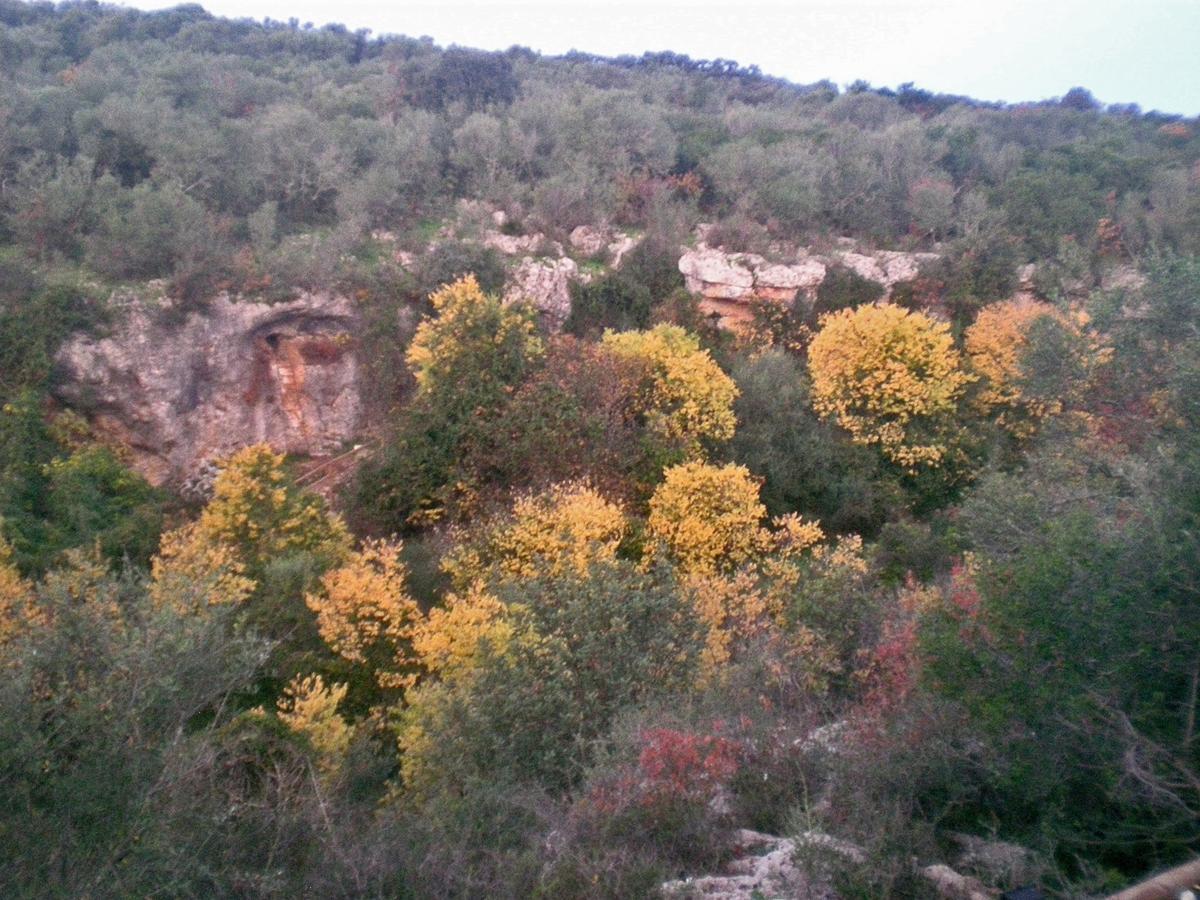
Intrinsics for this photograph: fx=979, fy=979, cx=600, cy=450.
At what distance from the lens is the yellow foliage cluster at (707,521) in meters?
16.9

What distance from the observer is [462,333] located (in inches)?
803

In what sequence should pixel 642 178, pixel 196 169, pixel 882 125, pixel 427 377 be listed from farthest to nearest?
pixel 882 125, pixel 642 178, pixel 196 169, pixel 427 377

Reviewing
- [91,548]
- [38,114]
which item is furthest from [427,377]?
[38,114]

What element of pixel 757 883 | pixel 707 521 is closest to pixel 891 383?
pixel 707 521

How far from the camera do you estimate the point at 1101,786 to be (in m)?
5.59

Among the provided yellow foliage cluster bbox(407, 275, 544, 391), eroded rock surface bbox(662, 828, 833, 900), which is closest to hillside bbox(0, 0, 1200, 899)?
eroded rock surface bbox(662, 828, 833, 900)

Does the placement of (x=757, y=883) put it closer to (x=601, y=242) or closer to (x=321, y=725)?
(x=321, y=725)

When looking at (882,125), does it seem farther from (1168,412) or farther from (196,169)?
(1168,412)

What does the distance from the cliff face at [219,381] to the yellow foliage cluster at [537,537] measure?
32.5 feet

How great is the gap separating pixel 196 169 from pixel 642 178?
13.4 metres

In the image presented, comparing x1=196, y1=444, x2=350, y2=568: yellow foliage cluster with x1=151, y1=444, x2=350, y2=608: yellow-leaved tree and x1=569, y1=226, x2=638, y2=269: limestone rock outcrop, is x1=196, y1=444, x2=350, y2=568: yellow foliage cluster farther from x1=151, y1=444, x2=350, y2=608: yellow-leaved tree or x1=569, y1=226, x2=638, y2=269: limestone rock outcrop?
Answer: x1=569, y1=226, x2=638, y2=269: limestone rock outcrop

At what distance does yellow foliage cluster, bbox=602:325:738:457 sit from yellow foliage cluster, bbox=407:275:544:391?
207cm

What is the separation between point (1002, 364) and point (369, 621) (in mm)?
17404

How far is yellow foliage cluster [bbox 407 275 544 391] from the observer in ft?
66.3
